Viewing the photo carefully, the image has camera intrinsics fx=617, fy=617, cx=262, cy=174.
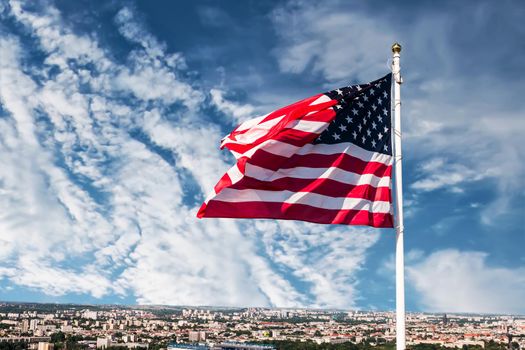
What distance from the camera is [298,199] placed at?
25.2 ft

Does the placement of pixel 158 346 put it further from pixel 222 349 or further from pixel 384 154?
pixel 384 154

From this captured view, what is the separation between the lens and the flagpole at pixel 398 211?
23.0 feet

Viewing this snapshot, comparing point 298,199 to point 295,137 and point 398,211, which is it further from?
point 398,211

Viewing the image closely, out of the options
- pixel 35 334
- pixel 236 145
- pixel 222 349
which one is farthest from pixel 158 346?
pixel 236 145

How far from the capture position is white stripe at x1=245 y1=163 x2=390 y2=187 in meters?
7.58

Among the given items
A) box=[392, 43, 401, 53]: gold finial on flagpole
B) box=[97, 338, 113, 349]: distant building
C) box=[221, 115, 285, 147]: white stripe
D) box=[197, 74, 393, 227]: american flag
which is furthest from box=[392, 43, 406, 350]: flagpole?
box=[97, 338, 113, 349]: distant building

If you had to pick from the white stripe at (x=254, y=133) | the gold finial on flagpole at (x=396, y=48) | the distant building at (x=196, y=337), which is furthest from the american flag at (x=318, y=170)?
the distant building at (x=196, y=337)

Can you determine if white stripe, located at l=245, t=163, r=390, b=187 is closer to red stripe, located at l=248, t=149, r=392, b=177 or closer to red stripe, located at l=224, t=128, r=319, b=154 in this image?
red stripe, located at l=248, t=149, r=392, b=177

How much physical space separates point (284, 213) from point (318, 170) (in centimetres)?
69

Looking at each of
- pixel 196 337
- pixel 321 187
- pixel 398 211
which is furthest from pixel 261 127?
pixel 196 337

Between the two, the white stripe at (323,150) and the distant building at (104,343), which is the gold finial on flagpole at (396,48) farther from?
the distant building at (104,343)

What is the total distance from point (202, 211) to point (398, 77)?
2.95 meters

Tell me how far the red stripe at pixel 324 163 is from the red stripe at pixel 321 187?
0.62 ft

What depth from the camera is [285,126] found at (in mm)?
7672
